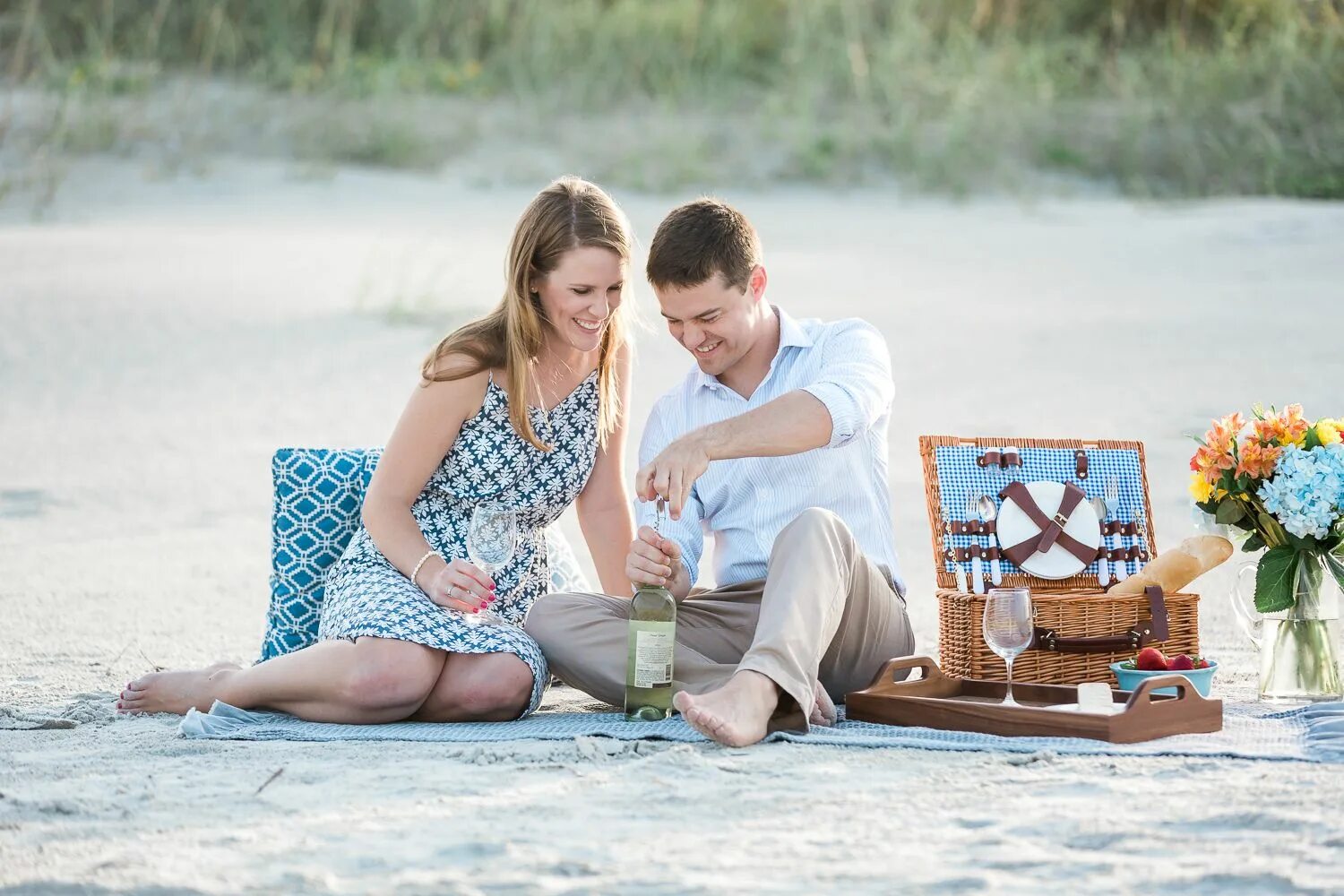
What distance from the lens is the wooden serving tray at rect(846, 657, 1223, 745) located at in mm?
3857

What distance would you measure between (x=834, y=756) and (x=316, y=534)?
1717mm

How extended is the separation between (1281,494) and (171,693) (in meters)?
2.98

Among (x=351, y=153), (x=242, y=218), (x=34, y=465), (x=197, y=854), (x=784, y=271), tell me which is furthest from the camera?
(x=351, y=153)

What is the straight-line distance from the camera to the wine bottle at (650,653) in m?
4.01

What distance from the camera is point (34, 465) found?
884 cm

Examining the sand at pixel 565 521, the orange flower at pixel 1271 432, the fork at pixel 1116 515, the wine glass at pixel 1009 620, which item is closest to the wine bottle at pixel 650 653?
the sand at pixel 565 521

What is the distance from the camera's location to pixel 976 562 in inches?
184

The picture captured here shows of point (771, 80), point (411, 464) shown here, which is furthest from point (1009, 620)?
point (771, 80)

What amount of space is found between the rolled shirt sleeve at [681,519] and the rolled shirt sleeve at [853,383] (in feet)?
1.45

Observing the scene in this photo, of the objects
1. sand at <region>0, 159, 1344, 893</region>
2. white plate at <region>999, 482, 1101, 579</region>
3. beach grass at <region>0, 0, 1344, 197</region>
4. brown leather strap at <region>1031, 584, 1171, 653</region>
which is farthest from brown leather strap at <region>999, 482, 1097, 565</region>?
beach grass at <region>0, 0, 1344, 197</region>

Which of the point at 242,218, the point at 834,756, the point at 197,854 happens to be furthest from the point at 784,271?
the point at 197,854

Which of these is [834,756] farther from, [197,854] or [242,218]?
[242,218]

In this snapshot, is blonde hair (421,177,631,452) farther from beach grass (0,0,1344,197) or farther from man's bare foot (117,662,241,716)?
beach grass (0,0,1344,197)

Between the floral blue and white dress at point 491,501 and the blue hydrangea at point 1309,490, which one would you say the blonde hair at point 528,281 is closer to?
the floral blue and white dress at point 491,501
